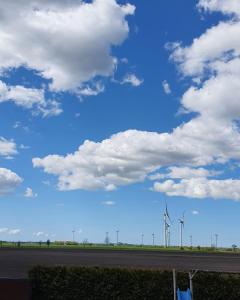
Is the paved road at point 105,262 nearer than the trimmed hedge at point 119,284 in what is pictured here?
No

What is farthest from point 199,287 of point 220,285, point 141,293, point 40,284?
point 40,284

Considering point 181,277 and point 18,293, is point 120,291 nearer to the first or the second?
point 181,277

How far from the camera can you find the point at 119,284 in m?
25.8

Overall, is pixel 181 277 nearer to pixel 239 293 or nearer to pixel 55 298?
pixel 239 293

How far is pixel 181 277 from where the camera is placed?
25.1 meters

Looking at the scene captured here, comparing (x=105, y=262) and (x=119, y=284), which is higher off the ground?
(x=119, y=284)

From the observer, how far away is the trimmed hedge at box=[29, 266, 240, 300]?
990 inches

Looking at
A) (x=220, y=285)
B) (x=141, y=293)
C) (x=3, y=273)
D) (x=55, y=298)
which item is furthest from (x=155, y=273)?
(x=3, y=273)

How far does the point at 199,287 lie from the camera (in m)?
25.2

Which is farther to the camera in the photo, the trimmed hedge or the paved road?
the paved road

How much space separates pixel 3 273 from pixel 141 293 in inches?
568

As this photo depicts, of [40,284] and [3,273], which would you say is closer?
[40,284]

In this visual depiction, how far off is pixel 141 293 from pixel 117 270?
1511mm

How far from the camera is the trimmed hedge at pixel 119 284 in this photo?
82.5 ft
